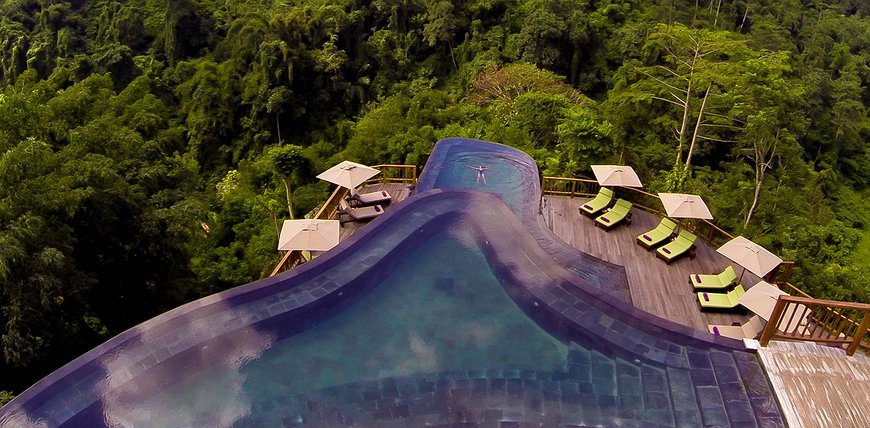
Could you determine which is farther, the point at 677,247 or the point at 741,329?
the point at 677,247

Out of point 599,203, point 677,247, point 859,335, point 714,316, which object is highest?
point 859,335

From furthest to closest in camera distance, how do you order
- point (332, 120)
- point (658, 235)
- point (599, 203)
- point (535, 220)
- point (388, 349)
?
point (332, 120), point (599, 203), point (658, 235), point (535, 220), point (388, 349)

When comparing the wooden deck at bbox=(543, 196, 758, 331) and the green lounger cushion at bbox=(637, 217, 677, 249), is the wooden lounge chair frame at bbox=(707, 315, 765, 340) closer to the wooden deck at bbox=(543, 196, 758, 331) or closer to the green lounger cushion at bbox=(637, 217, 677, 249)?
the wooden deck at bbox=(543, 196, 758, 331)

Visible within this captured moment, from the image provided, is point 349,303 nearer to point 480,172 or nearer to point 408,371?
point 408,371

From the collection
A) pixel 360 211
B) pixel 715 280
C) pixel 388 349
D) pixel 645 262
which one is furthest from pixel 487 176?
pixel 388 349

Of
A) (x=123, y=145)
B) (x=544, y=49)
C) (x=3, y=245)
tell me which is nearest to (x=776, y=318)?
(x=3, y=245)

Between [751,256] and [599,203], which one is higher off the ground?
[751,256]

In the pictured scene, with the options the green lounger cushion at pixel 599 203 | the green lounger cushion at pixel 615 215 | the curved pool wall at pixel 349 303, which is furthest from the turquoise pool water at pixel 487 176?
the curved pool wall at pixel 349 303

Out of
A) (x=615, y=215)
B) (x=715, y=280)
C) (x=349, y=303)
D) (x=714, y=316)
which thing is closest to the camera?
(x=349, y=303)
